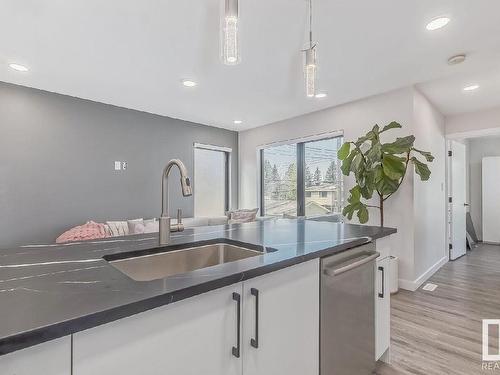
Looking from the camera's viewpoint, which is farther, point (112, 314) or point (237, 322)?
point (237, 322)

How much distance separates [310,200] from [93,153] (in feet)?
11.5

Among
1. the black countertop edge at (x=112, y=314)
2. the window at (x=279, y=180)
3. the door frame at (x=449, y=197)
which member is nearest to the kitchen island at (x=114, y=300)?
the black countertop edge at (x=112, y=314)

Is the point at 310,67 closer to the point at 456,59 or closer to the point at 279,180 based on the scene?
the point at 456,59

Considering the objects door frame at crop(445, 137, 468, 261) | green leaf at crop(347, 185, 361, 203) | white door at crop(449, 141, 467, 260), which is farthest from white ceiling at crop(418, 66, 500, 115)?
green leaf at crop(347, 185, 361, 203)

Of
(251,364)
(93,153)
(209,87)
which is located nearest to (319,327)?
(251,364)

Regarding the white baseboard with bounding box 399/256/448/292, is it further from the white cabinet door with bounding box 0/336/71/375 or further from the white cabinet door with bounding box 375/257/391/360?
the white cabinet door with bounding box 0/336/71/375

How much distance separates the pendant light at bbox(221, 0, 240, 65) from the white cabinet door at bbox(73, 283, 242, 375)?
1098 millimetres

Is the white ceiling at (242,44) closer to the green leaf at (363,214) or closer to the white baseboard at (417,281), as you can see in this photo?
the green leaf at (363,214)

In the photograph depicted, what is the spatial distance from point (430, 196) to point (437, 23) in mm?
2408

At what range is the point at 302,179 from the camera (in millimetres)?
4887

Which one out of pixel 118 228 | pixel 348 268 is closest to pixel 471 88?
pixel 348 268

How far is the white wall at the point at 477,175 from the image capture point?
19.7 feet

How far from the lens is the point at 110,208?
394cm

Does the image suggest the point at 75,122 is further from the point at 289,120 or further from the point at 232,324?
the point at 232,324
